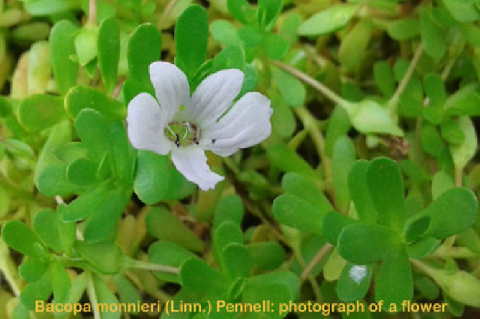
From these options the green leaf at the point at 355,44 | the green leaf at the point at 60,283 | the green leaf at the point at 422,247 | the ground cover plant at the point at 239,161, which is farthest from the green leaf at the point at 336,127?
the green leaf at the point at 60,283

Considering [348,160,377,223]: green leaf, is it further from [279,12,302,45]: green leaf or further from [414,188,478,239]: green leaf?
[279,12,302,45]: green leaf

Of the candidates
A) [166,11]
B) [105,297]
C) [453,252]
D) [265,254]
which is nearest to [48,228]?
[105,297]

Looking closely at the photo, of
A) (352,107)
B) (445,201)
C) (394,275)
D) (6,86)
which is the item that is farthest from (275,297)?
(6,86)

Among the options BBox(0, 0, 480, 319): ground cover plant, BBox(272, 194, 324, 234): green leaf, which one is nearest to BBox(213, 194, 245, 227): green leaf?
BBox(0, 0, 480, 319): ground cover plant

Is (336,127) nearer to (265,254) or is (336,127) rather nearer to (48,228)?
(265,254)

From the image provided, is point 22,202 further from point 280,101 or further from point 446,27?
point 446,27

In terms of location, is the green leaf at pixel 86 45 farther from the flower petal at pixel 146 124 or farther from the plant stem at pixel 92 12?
the flower petal at pixel 146 124
